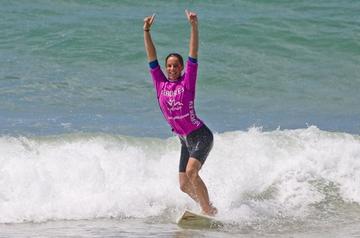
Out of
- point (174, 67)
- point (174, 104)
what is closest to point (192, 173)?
point (174, 104)

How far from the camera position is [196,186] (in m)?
8.73

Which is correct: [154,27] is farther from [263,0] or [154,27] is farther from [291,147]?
[291,147]

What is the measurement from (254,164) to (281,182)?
1.60 ft

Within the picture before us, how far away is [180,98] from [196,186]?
0.89 meters

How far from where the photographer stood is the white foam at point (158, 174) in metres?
9.64

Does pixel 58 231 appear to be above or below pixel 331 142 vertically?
below

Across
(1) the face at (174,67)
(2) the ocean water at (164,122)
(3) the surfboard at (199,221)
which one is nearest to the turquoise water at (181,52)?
(2) the ocean water at (164,122)

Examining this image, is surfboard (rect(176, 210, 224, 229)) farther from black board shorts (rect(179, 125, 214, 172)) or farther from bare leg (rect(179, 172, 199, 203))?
black board shorts (rect(179, 125, 214, 172))

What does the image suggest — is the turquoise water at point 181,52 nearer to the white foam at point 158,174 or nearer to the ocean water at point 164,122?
the ocean water at point 164,122

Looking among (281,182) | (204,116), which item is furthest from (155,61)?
(204,116)

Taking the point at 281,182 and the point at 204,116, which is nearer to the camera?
the point at 281,182

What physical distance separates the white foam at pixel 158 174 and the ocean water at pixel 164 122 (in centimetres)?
2

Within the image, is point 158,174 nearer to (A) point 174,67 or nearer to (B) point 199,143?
(B) point 199,143

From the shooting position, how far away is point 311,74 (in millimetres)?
17547
